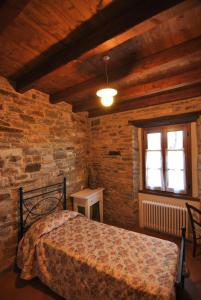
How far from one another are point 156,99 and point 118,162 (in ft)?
5.33

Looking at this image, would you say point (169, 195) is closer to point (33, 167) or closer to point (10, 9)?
point (33, 167)

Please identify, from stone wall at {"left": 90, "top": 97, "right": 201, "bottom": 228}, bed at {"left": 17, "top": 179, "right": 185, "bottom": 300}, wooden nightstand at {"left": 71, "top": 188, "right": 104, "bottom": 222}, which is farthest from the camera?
stone wall at {"left": 90, "top": 97, "right": 201, "bottom": 228}

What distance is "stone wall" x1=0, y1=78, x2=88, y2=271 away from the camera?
245 centimetres

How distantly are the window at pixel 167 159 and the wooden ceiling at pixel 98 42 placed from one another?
1.00 m

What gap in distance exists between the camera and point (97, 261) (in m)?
1.82

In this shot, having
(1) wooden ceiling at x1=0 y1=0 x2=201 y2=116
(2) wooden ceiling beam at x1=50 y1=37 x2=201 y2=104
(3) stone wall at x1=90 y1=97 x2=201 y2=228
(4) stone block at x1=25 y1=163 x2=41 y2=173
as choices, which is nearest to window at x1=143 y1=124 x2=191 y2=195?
(3) stone wall at x1=90 y1=97 x2=201 y2=228

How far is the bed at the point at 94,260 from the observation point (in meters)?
1.57

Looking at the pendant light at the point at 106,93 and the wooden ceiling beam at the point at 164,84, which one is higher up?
the wooden ceiling beam at the point at 164,84

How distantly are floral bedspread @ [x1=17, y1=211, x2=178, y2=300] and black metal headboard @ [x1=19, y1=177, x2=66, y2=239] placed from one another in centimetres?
32

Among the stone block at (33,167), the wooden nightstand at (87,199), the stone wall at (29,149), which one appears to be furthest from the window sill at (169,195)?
the stone block at (33,167)

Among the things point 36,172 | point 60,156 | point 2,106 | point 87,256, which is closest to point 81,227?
point 87,256

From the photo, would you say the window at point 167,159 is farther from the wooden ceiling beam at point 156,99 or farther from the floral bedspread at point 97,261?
the floral bedspread at point 97,261

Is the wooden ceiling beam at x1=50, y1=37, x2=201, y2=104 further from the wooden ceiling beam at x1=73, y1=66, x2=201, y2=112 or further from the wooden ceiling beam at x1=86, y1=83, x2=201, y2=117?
the wooden ceiling beam at x1=86, y1=83, x2=201, y2=117

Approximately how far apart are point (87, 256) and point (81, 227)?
2.26ft
